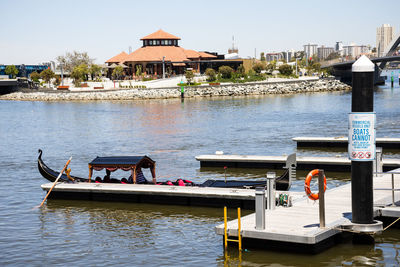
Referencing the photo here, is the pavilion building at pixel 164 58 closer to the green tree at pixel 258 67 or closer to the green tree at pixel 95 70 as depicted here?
the green tree at pixel 95 70

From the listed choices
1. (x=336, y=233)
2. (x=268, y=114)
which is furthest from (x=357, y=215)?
(x=268, y=114)

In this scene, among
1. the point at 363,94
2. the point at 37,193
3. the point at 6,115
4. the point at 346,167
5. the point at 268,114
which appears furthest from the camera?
the point at 6,115

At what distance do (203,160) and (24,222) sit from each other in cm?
1416

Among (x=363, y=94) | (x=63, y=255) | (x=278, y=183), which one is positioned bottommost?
(x=63, y=255)

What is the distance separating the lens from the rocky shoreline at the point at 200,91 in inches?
5364

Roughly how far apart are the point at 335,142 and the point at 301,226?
25844 mm

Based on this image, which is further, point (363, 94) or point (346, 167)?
point (346, 167)

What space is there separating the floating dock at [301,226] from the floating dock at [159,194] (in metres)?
2.84

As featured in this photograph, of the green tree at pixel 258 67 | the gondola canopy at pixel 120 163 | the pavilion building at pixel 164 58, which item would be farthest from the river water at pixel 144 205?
the green tree at pixel 258 67

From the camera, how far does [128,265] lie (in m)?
18.6

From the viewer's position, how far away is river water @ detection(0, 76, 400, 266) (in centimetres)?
1897

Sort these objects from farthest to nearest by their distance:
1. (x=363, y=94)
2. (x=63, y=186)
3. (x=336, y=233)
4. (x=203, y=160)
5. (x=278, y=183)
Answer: (x=203, y=160), (x=63, y=186), (x=278, y=183), (x=336, y=233), (x=363, y=94)

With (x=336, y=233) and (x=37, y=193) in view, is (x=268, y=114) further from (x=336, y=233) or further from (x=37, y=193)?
(x=336, y=233)

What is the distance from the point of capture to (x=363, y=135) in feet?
54.9
